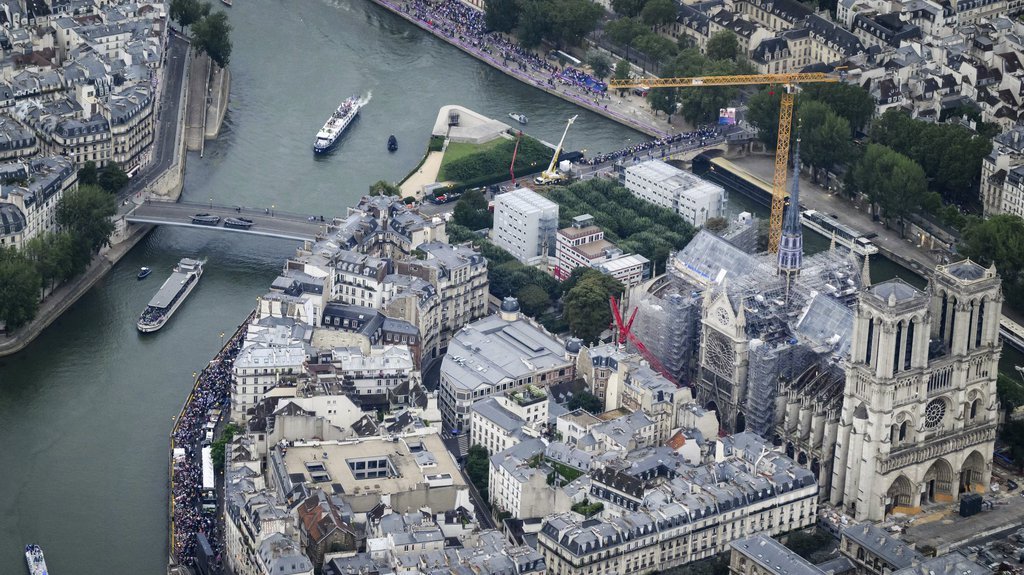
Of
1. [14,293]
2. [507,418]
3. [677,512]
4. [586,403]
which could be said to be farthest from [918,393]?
[14,293]

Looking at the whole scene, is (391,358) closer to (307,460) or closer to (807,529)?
(307,460)

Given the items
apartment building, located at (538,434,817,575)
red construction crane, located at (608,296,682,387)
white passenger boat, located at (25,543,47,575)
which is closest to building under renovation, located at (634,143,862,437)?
red construction crane, located at (608,296,682,387)

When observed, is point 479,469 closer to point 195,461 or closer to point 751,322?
point 195,461

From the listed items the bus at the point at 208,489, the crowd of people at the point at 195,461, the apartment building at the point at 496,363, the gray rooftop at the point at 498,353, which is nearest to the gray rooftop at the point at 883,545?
the apartment building at the point at 496,363

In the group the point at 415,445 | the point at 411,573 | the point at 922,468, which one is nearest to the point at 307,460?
the point at 415,445

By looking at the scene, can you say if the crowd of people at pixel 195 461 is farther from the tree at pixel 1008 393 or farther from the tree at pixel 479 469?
the tree at pixel 1008 393
